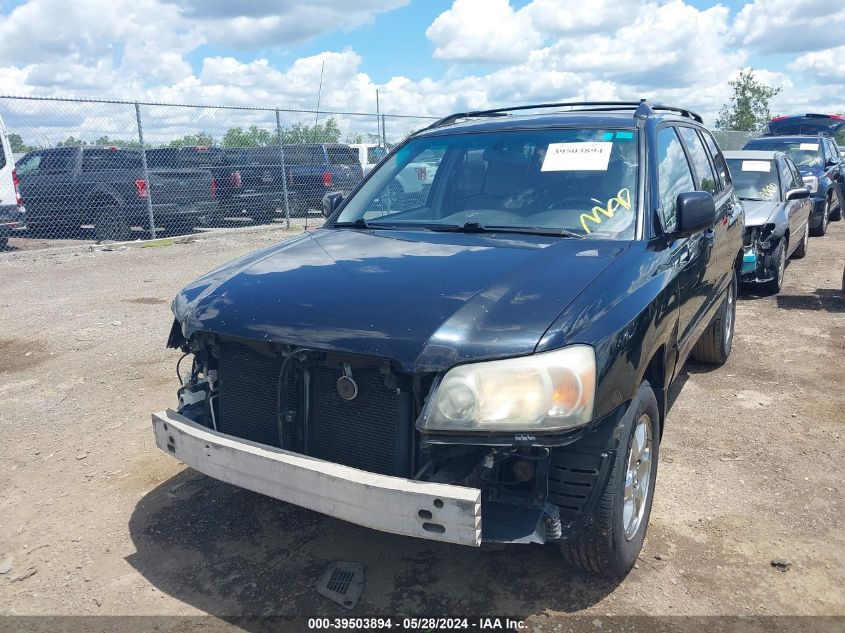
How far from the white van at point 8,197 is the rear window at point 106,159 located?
3.85 feet

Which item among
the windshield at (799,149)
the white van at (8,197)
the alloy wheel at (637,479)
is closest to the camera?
the alloy wheel at (637,479)

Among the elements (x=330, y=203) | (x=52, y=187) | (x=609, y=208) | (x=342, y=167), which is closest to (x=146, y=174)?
(x=52, y=187)

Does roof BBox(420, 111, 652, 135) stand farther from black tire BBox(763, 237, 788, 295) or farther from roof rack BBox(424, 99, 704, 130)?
black tire BBox(763, 237, 788, 295)

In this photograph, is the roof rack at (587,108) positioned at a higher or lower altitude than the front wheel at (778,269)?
higher

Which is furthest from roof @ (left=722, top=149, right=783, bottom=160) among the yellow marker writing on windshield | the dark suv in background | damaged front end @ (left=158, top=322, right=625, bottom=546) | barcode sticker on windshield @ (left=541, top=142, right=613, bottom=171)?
damaged front end @ (left=158, top=322, right=625, bottom=546)

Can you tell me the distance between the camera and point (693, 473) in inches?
152

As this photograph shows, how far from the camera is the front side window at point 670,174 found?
358 centimetres

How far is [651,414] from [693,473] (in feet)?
3.56

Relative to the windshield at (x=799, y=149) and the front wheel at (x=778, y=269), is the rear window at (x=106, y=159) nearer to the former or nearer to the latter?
the front wheel at (x=778, y=269)

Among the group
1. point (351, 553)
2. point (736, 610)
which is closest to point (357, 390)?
point (351, 553)

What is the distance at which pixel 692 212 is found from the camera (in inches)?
132

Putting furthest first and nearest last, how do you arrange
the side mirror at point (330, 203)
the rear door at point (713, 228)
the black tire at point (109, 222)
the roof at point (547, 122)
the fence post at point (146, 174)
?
the black tire at point (109, 222)
the fence post at point (146, 174)
the side mirror at point (330, 203)
the rear door at point (713, 228)
the roof at point (547, 122)

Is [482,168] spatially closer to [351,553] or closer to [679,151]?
[679,151]

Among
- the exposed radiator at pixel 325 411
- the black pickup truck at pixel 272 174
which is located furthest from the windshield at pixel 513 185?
the black pickup truck at pixel 272 174
